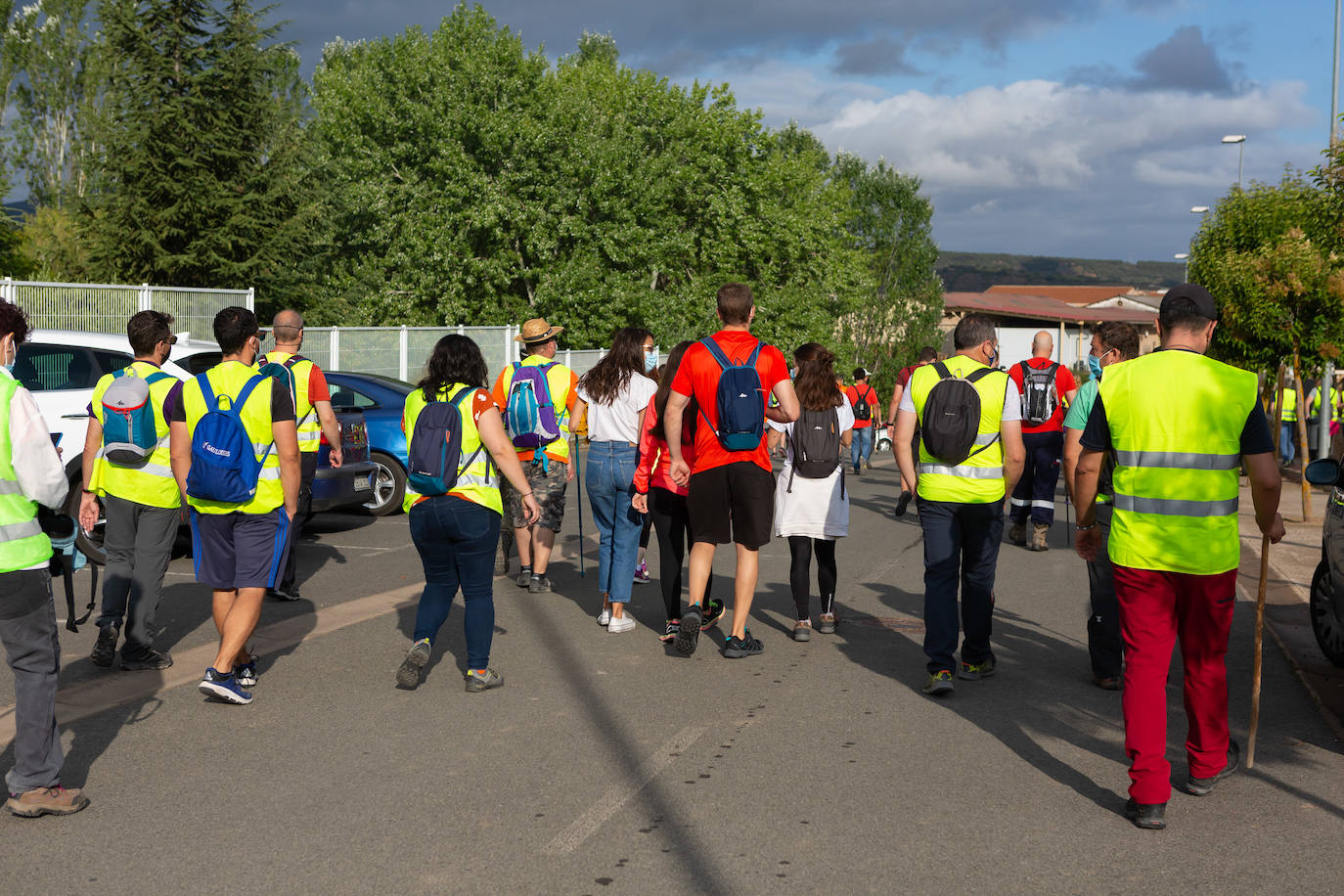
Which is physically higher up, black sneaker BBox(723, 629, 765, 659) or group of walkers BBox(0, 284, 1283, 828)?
group of walkers BBox(0, 284, 1283, 828)

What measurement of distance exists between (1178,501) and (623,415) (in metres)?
3.94

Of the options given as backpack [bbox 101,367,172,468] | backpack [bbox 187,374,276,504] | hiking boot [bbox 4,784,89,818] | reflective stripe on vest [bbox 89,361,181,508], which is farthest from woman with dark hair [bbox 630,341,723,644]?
hiking boot [bbox 4,784,89,818]

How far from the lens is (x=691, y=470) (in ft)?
22.5

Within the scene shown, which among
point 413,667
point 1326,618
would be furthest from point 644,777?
point 1326,618

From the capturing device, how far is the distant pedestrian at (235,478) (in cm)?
562

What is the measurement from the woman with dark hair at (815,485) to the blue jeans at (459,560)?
2.17 meters

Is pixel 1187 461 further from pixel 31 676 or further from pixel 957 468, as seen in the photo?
pixel 31 676

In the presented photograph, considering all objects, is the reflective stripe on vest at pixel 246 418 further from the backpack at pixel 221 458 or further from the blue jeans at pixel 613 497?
the blue jeans at pixel 613 497

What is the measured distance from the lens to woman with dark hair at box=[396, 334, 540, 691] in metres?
5.82

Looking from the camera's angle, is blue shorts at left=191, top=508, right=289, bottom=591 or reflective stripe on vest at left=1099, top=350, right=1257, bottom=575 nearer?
reflective stripe on vest at left=1099, top=350, right=1257, bottom=575

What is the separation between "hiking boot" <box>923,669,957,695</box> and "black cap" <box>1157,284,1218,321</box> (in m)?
2.20

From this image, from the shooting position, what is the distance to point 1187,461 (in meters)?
4.45

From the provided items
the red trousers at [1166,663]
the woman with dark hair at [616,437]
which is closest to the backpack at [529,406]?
the woman with dark hair at [616,437]

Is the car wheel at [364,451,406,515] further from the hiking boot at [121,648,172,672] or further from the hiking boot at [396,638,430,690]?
the hiking boot at [396,638,430,690]
